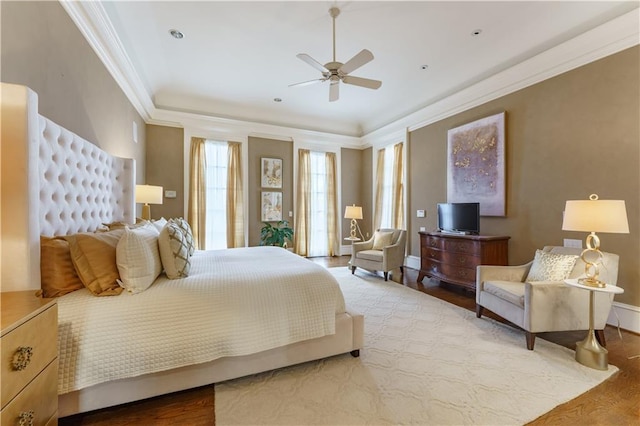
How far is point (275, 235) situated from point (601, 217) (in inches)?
197

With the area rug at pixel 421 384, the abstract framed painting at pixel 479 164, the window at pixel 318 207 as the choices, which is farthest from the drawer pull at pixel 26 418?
the window at pixel 318 207

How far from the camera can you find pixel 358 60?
291 centimetres

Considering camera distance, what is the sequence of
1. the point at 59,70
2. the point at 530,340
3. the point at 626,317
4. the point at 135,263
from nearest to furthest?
the point at 135,263 < the point at 59,70 < the point at 530,340 < the point at 626,317

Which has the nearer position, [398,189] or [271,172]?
[398,189]

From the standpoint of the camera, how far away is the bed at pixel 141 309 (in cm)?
144

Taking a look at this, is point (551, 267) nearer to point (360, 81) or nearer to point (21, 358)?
point (360, 81)

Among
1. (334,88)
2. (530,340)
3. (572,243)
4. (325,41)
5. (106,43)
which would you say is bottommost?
(530,340)

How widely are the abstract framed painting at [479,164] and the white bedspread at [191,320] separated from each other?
3.21 meters

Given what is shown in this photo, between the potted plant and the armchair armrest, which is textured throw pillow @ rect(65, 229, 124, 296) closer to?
the armchair armrest

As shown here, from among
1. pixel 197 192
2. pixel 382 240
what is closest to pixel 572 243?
pixel 382 240

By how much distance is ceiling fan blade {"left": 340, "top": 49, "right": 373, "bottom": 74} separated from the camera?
281 cm

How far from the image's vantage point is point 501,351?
2340 mm

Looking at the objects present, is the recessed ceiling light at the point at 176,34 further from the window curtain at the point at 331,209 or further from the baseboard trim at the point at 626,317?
the baseboard trim at the point at 626,317

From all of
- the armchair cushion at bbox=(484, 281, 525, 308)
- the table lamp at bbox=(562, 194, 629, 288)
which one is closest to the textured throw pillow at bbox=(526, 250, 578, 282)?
the armchair cushion at bbox=(484, 281, 525, 308)
